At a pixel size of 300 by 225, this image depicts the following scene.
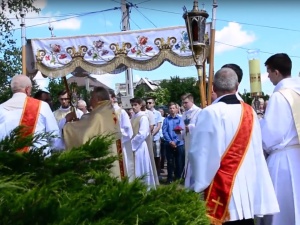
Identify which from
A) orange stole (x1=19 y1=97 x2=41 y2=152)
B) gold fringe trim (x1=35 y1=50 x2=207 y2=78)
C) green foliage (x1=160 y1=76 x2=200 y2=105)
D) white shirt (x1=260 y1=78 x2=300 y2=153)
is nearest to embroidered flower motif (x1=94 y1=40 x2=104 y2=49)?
gold fringe trim (x1=35 y1=50 x2=207 y2=78)

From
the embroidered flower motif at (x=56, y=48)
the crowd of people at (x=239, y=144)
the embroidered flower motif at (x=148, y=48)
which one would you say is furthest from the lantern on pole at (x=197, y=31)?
the embroidered flower motif at (x=56, y=48)

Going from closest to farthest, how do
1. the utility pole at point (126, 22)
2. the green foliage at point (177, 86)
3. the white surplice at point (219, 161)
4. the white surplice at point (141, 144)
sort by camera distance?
the white surplice at point (219, 161)
the white surplice at point (141, 144)
the utility pole at point (126, 22)
the green foliage at point (177, 86)

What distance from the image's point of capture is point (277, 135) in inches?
143

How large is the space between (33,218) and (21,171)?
24 cm

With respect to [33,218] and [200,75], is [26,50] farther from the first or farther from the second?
[33,218]

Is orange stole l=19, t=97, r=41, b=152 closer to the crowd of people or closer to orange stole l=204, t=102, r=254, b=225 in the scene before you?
the crowd of people

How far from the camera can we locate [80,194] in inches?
44.3

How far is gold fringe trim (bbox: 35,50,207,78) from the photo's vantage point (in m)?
6.56

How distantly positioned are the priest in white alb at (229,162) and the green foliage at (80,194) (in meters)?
1.90

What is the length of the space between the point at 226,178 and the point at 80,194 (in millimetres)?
2206

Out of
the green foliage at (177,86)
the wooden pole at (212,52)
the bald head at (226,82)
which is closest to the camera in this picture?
the bald head at (226,82)

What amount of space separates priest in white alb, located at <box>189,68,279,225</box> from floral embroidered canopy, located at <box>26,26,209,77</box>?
3254mm

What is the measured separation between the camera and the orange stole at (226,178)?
3193mm

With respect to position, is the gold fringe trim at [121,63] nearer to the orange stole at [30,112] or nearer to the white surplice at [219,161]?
the orange stole at [30,112]
